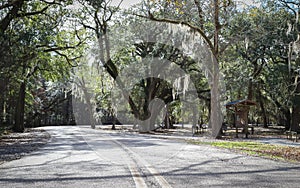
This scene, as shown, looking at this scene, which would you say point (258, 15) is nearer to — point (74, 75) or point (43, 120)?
point (74, 75)

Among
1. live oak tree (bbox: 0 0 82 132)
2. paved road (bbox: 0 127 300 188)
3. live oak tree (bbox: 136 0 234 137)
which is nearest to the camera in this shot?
paved road (bbox: 0 127 300 188)

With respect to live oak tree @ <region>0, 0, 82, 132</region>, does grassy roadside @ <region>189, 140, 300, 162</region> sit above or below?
below

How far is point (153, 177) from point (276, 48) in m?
23.7

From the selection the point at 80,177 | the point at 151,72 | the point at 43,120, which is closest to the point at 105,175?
the point at 80,177

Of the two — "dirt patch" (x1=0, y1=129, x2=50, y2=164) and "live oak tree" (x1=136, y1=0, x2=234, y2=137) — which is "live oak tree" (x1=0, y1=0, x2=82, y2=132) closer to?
"dirt patch" (x1=0, y1=129, x2=50, y2=164)

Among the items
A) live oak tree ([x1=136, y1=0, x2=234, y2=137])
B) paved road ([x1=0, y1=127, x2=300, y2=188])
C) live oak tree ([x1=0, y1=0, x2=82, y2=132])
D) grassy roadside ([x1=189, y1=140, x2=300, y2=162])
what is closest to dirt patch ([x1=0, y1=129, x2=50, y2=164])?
paved road ([x1=0, y1=127, x2=300, y2=188])

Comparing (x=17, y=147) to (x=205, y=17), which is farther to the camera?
(x=205, y=17)

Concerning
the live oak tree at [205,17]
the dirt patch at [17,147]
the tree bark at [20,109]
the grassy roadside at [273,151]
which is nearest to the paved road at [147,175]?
the grassy roadside at [273,151]

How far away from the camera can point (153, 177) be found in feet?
19.3

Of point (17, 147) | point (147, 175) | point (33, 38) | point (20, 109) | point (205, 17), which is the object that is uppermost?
point (205, 17)

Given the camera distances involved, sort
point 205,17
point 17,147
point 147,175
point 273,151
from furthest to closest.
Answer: point 205,17, point 17,147, point 273,151, point 147,175

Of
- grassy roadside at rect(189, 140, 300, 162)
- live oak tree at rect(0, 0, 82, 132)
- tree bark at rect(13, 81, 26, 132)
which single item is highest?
live oak tree at rect(0, 0, 82, 132)

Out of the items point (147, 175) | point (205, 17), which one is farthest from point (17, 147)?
point (205, 17)

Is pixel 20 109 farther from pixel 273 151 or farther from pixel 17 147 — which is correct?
pixel 273 151
